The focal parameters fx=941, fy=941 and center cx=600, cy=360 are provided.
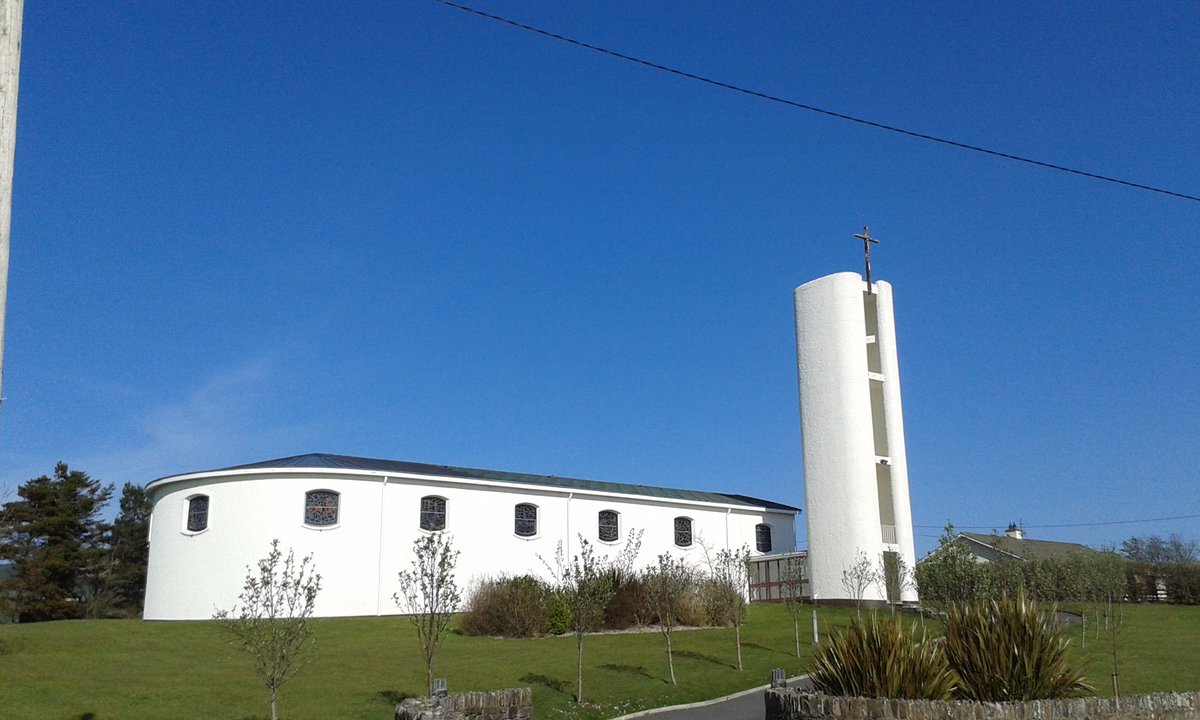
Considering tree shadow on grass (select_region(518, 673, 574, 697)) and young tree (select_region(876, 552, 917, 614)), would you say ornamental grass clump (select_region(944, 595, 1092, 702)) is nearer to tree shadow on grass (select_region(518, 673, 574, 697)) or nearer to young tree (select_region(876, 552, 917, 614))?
tree shadow on grass (select_region(518, 673, 574, 697))

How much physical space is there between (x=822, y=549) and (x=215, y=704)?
78.2 ft

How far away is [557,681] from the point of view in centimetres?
1803

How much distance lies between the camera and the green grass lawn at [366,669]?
1532 cm

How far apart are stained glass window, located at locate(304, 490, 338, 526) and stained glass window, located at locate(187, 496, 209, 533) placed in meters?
3.17

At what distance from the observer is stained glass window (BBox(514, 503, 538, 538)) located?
33531 mm

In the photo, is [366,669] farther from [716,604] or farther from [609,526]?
[609,526]

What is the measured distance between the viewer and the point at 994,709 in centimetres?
996

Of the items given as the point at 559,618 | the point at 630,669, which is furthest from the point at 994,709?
the point at 559,618

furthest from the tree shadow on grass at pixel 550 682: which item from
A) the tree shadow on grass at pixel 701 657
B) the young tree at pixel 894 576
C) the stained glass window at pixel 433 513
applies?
the young tree at pixel 894 576

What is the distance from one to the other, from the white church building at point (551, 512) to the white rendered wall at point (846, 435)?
5 centimetres

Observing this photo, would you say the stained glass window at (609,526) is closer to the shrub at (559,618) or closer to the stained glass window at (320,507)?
the shrub at (559,618)

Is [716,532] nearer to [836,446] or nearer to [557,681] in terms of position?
[836,446]

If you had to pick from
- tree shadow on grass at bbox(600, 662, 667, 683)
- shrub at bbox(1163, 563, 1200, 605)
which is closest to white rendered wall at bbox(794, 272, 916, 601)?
shrub at bbox(1163, 563, 1200, 605)

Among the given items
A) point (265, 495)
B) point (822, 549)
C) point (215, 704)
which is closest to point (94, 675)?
point (215, 704)
